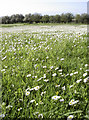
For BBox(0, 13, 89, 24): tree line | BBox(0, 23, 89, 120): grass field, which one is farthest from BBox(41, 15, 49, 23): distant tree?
BBox(0, 23, 89, 120): grass field

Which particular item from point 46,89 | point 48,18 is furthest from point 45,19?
point 46,89

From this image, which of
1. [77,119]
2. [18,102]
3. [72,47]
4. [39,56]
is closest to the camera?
[77,119]

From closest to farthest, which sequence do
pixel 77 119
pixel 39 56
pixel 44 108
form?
pixel 77 119 → pixel 44 108 → pixel 39 56

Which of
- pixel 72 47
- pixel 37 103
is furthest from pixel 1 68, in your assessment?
pixel 72 47

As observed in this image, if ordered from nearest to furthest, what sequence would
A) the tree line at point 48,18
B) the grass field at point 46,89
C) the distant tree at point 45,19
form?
the grass field at point 46,89, the tree line at point 48,18, the distant tree at point 45,19

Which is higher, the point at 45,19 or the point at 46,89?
the point at 45,19

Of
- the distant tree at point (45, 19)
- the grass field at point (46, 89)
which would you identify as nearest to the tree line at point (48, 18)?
the distant tree at point (45, 19)

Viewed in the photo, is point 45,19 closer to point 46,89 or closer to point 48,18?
point 48,18

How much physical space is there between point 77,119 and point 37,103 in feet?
2.23

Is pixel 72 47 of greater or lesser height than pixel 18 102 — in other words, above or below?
above

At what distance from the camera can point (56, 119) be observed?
2.44 metres

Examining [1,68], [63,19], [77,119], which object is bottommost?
[77,119]

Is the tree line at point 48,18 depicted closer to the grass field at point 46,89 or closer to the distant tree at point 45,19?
the distant tree at point 45,19

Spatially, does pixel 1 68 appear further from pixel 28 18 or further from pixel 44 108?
pixel 28 18
